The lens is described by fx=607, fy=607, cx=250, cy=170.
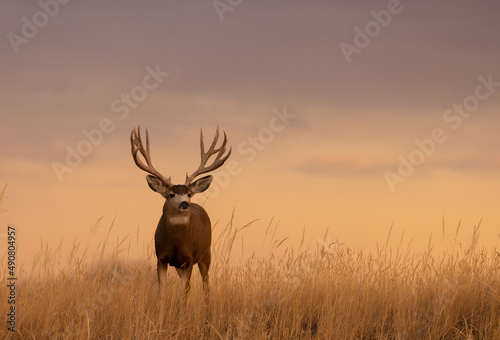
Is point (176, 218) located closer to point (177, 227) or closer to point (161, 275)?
point (177, 227)

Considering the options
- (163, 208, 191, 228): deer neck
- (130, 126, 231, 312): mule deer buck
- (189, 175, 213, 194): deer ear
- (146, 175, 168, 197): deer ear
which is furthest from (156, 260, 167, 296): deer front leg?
(189, 175, 213, 194): deer ear

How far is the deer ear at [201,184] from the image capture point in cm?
880

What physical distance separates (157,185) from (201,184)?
2.09 ft

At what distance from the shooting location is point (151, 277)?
9.09m

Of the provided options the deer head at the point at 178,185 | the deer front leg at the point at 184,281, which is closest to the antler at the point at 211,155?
the deer head at the point at 178,185

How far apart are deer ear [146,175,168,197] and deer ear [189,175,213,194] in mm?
380

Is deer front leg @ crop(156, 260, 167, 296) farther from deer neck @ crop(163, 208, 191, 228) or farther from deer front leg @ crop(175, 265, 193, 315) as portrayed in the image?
deer neck @ crop(163, 208, 191, 228)

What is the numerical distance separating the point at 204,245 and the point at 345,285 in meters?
2.42

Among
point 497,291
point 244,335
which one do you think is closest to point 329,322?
point 244,335

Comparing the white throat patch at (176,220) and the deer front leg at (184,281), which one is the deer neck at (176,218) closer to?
the white throat patch at (176,220)

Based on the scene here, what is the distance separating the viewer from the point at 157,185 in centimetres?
872

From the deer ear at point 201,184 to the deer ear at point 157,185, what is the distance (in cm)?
38

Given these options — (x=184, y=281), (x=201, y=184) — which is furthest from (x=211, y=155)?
(x=184, y=281)

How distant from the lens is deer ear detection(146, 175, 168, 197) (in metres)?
8.64
